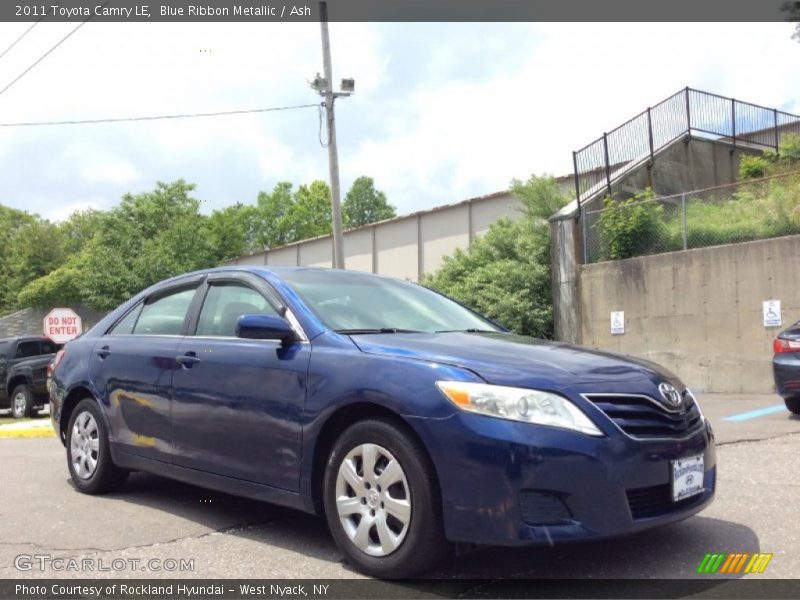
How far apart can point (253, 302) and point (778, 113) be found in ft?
67.6

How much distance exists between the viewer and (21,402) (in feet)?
54.3

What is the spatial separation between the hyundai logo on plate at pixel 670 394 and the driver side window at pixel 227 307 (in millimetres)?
2196

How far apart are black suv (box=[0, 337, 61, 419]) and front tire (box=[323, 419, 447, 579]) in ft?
46.3

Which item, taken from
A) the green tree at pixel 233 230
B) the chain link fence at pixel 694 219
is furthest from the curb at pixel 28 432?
the green tree at pixel 233 230

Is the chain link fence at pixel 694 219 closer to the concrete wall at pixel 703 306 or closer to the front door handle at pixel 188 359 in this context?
the concrete wall at pixel 703 306

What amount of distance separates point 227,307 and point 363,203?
77.9 metres

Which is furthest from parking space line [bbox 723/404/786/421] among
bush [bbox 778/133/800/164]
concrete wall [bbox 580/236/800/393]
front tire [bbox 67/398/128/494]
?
bush [bbox 778/133/800/164]

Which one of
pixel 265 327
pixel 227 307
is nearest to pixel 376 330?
pixel 265 327

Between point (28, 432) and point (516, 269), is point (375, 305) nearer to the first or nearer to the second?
point (28, 432)

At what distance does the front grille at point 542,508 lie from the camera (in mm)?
3395

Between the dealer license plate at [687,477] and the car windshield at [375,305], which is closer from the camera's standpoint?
the dealer license plate at [687,477]

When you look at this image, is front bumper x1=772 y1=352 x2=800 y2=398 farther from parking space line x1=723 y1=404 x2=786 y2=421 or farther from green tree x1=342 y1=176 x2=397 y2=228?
green tree x1=342 y1=176 x2=397 y2=228

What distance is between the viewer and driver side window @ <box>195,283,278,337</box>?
191 inches

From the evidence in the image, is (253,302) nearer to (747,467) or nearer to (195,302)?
(195,302)
